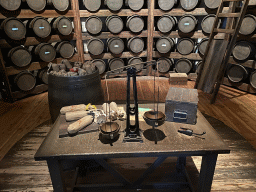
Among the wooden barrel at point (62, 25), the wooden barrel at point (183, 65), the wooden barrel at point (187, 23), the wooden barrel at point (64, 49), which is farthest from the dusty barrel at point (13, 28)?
the wooden barrel at point (183, 65)

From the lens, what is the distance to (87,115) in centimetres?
217

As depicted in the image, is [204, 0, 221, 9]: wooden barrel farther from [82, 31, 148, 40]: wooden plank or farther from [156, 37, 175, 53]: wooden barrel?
[82, 31, 148, 40]: wooden plank

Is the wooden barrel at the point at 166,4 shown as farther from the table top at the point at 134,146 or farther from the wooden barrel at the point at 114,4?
the table top at the point at 134,146

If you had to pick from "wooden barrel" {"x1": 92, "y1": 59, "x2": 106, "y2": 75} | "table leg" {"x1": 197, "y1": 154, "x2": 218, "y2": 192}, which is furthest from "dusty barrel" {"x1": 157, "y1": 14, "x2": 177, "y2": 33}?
"table leg" {"x1": 197, "y1": 154, "x2": 218, "y2": 192}

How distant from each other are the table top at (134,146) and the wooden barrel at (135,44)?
14.8ft

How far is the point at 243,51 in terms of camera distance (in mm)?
4949

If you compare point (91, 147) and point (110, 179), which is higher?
point (91, 147)

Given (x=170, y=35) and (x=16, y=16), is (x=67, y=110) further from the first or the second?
(x=170, y=35)

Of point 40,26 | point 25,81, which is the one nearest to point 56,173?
point 25,81

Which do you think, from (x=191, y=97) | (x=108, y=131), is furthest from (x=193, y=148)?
(x=108, y=131)

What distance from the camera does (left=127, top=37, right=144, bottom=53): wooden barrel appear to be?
6.07 m

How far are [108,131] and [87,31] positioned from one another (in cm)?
475

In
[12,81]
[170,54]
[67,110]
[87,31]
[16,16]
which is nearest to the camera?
[67,110]

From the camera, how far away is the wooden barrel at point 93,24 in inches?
223
